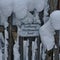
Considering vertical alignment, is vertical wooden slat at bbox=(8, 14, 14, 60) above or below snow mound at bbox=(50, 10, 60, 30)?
below

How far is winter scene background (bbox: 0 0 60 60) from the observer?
364 centimetres

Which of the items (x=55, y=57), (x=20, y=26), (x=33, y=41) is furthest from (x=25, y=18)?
(x=55, y=57)

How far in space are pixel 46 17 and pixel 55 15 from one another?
0.24m

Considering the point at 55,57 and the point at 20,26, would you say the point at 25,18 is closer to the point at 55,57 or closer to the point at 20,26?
the point at 20,26

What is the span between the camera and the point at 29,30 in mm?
3666

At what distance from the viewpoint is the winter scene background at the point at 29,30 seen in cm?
364

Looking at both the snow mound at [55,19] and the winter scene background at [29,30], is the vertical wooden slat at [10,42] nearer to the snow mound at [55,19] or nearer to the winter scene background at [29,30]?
the winter scene background at [29,30]

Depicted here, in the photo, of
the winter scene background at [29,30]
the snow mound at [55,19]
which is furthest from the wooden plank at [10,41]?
the snow mound at [55,19]

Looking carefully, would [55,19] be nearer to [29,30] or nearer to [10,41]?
[29,30]

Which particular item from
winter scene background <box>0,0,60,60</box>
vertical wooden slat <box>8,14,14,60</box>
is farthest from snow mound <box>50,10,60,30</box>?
vertical wooden slat <box>8,14,14,60</box>

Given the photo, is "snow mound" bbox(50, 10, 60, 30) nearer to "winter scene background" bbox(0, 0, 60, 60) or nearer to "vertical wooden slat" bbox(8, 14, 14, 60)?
"winter scene background" bbox(0, 0, 60, 60)

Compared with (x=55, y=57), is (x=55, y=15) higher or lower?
higher

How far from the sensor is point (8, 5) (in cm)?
361

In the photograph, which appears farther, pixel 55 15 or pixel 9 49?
pixel 9 49
